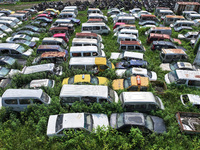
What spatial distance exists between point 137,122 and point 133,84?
313 centimetres

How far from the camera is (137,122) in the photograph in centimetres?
835

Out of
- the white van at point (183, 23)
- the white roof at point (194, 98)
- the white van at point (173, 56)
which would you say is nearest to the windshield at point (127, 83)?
the white roof at point (194, 98)

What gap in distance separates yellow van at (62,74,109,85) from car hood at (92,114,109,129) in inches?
105

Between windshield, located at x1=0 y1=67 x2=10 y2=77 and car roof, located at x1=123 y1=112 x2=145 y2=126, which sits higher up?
Answer: windshield, located at x1=0 y1=67 x2=10 y2=77

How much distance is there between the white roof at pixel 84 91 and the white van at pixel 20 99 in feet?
4.79

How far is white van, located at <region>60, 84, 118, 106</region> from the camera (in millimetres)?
9438

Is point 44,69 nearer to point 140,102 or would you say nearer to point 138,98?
point 138,98

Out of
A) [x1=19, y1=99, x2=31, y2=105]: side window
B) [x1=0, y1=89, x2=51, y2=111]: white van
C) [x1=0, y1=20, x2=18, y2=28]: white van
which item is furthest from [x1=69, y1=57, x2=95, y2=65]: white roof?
[x1=0, y1=20, x2=18, y2=28]: white van

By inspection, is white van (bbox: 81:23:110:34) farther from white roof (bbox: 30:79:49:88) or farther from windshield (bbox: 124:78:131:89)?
windshield (bbox: 124:78:131:89)

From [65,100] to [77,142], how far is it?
9.05 feet

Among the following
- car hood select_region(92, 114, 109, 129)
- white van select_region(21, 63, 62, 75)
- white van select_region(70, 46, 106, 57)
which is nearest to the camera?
car hood select_region(92, 114, 109, 129)

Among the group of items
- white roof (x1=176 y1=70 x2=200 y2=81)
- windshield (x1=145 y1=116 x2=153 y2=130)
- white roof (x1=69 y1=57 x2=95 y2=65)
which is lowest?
windshield (x1=145 y1=116 x2=153 y2=130)

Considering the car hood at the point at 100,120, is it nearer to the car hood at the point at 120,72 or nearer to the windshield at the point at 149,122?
the windshield at the point at 149,122

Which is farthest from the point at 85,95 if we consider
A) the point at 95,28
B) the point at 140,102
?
the point at 95,28
